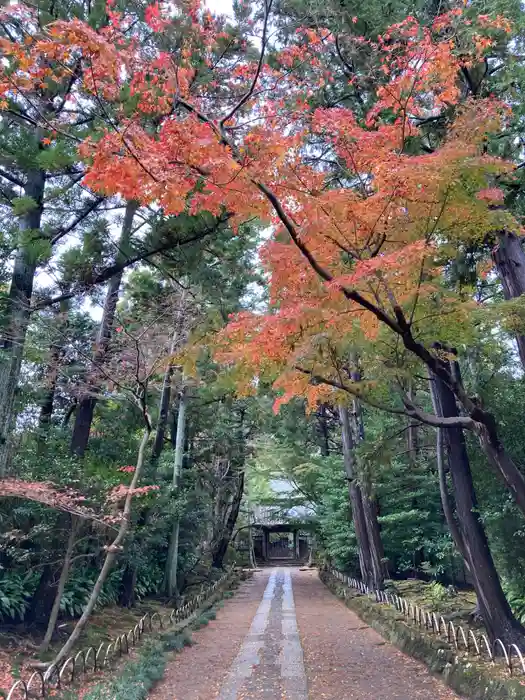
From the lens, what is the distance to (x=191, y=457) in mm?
17469

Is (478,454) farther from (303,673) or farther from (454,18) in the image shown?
(454,18)

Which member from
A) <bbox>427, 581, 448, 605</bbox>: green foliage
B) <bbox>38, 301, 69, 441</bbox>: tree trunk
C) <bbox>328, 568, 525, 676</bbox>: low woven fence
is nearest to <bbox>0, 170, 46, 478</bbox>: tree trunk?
<bbox>38, 301, 69, 441</bbox>: tree trunk

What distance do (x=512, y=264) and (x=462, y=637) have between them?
5.19 m

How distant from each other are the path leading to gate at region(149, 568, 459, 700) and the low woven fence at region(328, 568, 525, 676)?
26.6 inches

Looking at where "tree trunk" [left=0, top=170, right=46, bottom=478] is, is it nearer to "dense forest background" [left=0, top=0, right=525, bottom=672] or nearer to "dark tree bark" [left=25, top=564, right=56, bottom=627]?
"dense forest background" [left=0, top=0, right=525, bottom=672]

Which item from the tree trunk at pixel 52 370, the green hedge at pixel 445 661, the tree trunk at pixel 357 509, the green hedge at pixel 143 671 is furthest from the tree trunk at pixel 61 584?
the tree trunk at pixel 357 509

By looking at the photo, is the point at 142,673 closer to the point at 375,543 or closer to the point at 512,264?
the point at 512,264

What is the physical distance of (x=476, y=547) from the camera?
Answer: 24.8ft

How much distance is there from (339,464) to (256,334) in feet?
40.6

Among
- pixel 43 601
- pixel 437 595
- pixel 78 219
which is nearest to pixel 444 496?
pixel 437 595

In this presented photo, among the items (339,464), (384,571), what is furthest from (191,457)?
(384,571)

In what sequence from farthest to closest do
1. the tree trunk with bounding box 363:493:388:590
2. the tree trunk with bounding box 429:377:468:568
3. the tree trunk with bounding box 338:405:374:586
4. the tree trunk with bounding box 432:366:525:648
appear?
1. the tree trunk with bounding box 338:405:374:586
2. the tree trunk with bounding box 363:493:388:590
3. the tree trunk with bounding box 429:377:468:568
4. the tree trunk with bounding box 432:366:525:648

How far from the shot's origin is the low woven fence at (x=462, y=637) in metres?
5.89

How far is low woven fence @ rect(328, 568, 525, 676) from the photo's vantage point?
19.3ft
